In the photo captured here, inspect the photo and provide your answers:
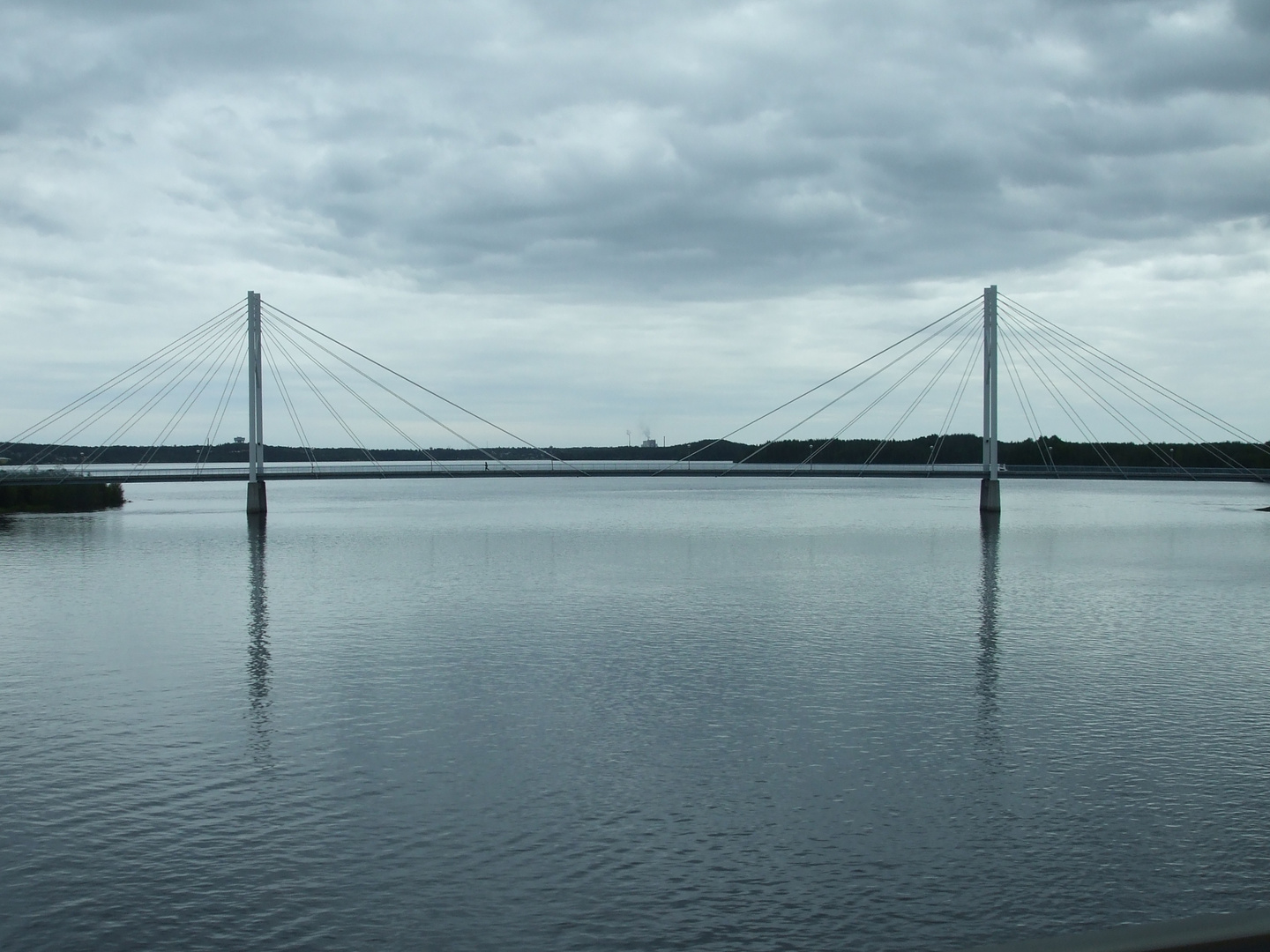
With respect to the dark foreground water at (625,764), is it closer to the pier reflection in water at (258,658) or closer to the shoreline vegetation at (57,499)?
the pier reflection in water at (258,658)

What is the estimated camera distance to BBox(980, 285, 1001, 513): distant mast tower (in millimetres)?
67125

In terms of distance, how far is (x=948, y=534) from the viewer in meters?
57.3

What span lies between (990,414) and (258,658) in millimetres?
54810

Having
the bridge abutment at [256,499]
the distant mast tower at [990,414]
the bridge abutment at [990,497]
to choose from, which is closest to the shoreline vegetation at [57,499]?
the bridge abutment at [256,499]

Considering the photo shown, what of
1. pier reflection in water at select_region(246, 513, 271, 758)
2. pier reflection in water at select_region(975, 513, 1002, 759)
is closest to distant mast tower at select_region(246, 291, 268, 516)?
pier reflection in water at select_region(246, 513, 271, 758)

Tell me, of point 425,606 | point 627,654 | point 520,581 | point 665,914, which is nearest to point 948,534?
point 520,581

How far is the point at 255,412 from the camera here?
64.9m

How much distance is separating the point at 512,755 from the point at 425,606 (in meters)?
15.6

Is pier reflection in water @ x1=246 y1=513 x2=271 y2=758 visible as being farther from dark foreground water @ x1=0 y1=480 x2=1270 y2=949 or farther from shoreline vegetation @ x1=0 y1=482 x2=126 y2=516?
shoreline vegetation @ x1=0 y1=482 x2=126 y2=516

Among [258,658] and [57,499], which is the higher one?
[57,499]

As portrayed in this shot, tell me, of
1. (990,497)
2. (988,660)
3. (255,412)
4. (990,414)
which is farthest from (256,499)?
(988,660)

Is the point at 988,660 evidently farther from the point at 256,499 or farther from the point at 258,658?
the point at 256,499

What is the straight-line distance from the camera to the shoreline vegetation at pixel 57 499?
7894 cm

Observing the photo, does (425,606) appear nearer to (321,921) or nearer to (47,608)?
(47,608)
